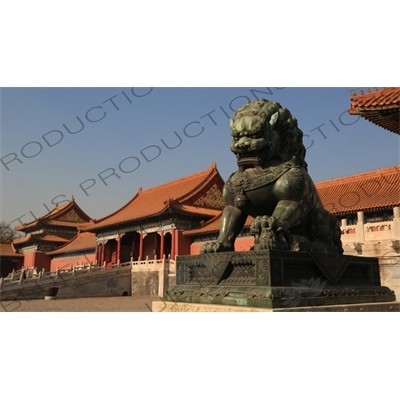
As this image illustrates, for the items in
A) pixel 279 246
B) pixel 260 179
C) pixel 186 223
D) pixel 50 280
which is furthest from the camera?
pixel 186 223

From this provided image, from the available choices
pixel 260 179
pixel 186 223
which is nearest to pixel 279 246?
pixel 260 179

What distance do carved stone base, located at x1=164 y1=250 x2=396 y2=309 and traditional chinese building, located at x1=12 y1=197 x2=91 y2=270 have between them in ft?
91.1

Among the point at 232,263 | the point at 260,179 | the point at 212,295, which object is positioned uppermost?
the point at 260,179

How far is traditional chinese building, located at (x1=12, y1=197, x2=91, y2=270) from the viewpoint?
2947 cm

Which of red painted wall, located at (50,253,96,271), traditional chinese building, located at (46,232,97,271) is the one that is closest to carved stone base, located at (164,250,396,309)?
traditional chinese building, located at (46,232,97,271)

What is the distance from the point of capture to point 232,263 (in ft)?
11.5

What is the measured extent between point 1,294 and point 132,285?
5415mm

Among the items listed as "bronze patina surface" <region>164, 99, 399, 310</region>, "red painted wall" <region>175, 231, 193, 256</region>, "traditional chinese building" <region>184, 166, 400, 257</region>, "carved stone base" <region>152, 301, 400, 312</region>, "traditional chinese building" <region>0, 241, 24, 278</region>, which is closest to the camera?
"carved stone base" <region>152, 301, 400, 312</region>

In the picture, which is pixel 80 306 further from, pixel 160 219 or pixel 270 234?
pixel 270 234

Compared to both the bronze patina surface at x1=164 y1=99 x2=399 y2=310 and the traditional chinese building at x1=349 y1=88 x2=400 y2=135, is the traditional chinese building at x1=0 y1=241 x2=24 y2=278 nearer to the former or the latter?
the traditional chinese building at x1=349 y1=88 x2=400 y2=135

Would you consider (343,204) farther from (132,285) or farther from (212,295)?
(212,295)

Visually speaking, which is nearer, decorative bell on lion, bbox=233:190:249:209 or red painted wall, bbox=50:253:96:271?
decorative bell on lion, bbox=233:190:249:209

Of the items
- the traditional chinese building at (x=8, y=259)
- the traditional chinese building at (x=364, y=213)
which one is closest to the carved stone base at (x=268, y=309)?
the traditional chinese building at (x=364, y=213)

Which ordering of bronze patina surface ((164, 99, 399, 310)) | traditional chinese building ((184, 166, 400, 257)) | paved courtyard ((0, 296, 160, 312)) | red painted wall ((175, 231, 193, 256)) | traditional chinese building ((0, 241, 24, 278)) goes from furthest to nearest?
traditional chinese building ((0, 241, 24, 278))
red painted wall ((175, 231, 193, 256))
paved courtyard ((0, 296, 160, 312))
traditional chinese building ((184, 166, 400, 257))
bronze patina surface ((164, 99, 399, 310))
